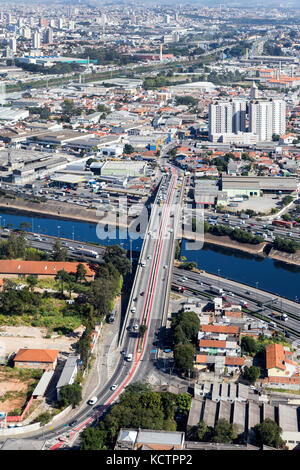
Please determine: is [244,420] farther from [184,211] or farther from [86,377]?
[184,211]

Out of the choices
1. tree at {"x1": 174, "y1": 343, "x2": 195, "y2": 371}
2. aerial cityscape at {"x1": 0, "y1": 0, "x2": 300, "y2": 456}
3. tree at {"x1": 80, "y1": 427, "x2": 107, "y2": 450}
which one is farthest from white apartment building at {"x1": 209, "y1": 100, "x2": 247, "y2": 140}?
tree at {"x1": 80, "y1": 427, "x2": 107, "y2": 450}

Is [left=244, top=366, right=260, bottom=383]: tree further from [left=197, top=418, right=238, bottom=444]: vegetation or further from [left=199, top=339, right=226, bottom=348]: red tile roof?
[left=197, top=418, right=238, bottom=444]: vegetation

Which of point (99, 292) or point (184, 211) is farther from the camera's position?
point (184, 211)

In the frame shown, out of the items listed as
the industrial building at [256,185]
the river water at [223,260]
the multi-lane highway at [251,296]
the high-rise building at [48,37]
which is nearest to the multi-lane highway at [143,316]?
the multi-lane highway at [251,296]

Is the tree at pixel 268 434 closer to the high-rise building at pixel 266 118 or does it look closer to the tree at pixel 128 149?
the tree at pixel 128 149

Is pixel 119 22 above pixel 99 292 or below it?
above

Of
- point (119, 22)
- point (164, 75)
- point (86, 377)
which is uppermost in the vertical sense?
point (119, 22)

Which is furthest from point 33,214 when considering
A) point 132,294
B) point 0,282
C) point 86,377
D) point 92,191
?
point 86,377
